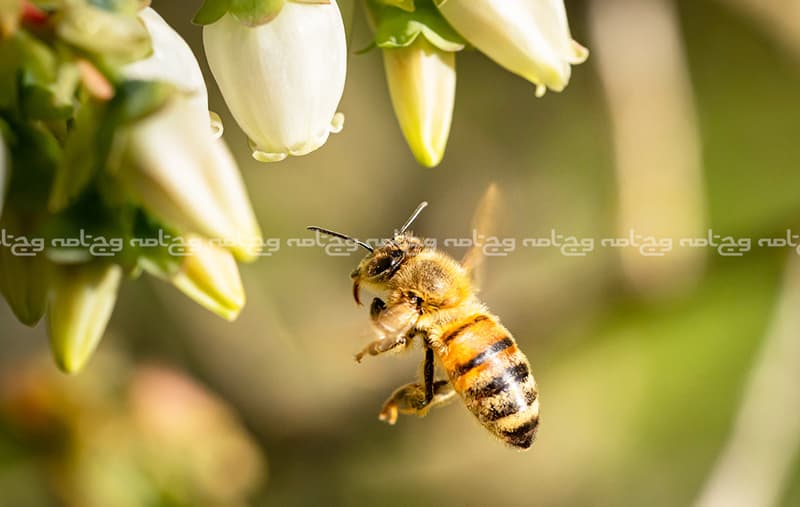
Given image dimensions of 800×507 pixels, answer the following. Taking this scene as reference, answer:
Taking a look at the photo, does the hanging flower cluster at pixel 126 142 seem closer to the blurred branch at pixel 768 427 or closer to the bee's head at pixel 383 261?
the bee's head at pixel 383 261

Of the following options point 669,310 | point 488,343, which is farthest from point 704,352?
point 488,343

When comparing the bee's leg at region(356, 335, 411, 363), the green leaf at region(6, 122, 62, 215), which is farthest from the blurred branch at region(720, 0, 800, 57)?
the green leaf at region(6, 122, 62, 215)

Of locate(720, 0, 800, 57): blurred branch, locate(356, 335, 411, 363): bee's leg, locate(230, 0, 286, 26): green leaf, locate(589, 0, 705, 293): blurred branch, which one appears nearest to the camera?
locate(230, 0, 286, 26): green leaf

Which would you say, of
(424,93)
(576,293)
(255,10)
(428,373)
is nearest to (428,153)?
(424,93)

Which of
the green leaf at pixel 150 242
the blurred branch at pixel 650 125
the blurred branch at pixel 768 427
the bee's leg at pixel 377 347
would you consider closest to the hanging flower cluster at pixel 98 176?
the green leaf at pixel 150 242

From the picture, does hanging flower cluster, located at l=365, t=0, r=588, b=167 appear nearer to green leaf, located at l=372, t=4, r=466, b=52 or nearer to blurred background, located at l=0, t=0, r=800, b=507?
green leaf, located at l=372, t=4, r=466, b=52

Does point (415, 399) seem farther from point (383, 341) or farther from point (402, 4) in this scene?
point (402, 4)

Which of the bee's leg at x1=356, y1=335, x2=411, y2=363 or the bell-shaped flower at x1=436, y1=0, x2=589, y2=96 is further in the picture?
the bee's leg at x1=356, y1=335, x2=411, y2=363

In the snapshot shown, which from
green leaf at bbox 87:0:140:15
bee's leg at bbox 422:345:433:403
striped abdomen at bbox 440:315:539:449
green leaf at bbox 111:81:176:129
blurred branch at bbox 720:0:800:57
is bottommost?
bee's leg at bbox 422:345:433:403
